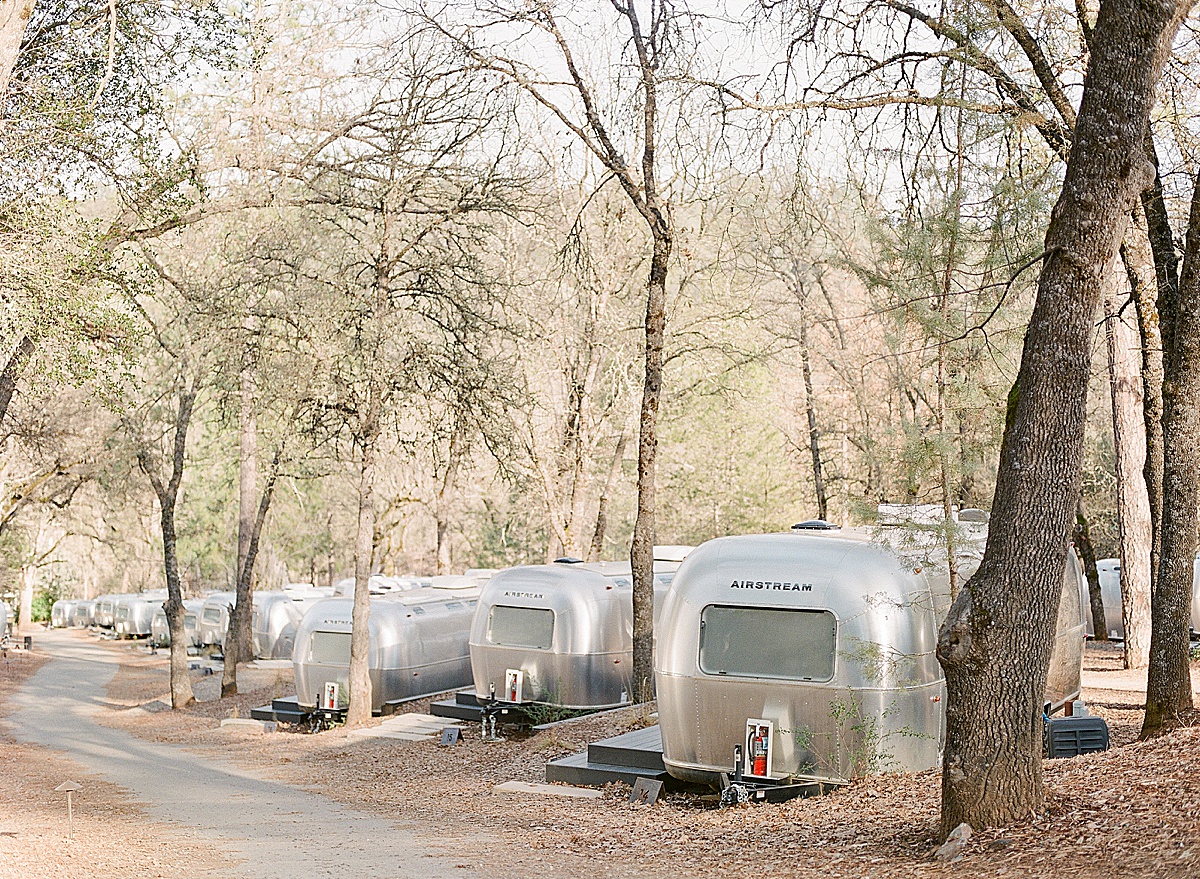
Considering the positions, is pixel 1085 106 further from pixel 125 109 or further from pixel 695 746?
pixel 125 109

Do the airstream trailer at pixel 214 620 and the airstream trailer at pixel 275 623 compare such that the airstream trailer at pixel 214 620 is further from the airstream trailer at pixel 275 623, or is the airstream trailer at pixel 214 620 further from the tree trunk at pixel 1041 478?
the tree trunk at pixel 1041 478

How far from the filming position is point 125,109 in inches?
488

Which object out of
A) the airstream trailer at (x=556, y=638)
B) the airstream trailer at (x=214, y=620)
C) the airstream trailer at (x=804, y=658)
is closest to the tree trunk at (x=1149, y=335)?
the airstream trailer at (x=804, y=658)

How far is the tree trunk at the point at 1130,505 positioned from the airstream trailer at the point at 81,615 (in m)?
53.0

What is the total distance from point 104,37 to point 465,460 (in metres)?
8.21

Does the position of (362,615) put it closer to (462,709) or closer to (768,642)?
(462,709)

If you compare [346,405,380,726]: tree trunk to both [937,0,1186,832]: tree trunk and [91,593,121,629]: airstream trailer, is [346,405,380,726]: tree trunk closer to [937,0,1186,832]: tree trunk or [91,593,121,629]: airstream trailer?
[937,0,1186,832]: tree trunk

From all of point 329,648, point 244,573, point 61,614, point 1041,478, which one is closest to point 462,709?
point 329,648

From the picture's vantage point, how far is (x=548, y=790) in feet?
38.7

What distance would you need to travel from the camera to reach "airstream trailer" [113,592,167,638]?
49656 mm

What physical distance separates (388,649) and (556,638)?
14.0 ft

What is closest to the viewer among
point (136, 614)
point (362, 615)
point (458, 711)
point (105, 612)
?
point (458, 711)

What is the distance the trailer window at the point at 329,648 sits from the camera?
19.5m

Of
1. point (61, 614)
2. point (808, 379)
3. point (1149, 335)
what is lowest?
point (61, 614)
